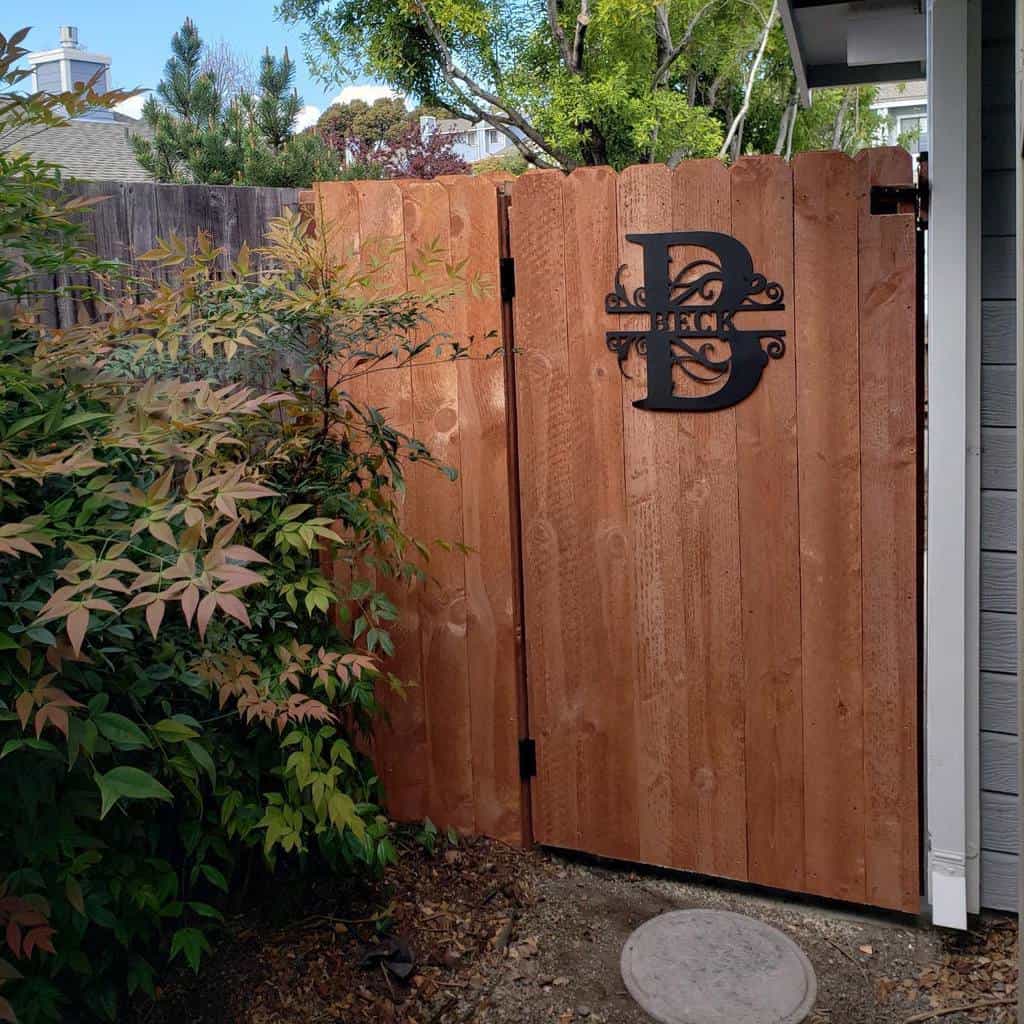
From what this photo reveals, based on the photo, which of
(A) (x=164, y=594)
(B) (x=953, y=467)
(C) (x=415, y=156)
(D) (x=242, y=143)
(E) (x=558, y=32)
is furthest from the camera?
(C) (x=415, y=156)

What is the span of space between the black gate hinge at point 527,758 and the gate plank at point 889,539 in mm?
929

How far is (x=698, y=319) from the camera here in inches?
113

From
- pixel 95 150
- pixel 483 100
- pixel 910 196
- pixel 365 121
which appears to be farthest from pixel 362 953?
pixel 365 121

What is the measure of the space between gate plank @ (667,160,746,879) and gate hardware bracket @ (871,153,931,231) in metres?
0.36

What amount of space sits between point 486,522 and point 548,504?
0.19m

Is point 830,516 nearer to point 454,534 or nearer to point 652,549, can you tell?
point 652,549

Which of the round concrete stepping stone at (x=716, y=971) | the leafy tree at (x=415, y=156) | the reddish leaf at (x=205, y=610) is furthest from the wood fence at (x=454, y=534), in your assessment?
the leafy tree at (x=415, y=156)

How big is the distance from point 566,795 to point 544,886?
258mm

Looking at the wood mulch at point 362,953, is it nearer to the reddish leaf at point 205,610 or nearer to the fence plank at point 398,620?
the fence plank at point 398,620

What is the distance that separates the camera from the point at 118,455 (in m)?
2.11

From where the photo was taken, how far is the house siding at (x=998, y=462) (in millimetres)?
2658

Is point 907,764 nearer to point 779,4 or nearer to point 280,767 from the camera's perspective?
point 280,767

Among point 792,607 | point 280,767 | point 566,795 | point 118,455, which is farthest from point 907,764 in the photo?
point 118,455

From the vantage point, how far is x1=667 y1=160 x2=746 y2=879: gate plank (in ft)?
9.53
